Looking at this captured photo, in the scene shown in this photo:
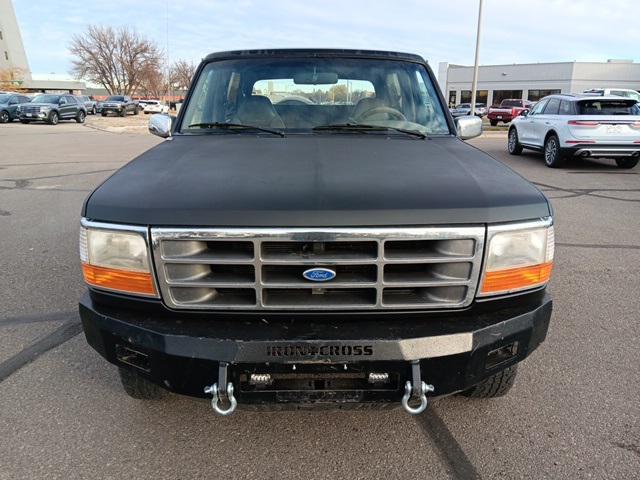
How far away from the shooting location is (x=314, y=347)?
6.24 feet

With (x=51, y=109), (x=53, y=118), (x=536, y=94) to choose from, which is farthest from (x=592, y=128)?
(x=536, y=94)

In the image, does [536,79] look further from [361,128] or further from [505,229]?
[505,229]

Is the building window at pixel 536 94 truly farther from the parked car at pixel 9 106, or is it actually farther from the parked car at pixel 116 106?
the parked car at pixel 9 106

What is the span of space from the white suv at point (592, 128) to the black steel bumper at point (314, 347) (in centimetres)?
1010

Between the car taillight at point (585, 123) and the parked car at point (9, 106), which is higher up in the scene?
the car taillight at point (585, 123)

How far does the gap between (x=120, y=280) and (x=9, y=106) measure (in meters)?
32.1

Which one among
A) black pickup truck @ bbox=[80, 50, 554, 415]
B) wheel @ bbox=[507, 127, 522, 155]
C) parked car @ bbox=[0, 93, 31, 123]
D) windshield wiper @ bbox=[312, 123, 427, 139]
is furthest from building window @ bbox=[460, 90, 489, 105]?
black pickup truck @ bbox=[80, 50, 554, 415]

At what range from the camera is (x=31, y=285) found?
4.27 metres

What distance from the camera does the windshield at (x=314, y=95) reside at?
3307 millimetres

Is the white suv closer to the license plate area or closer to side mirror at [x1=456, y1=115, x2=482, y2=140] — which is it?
side mirror at [x1=456, y1=115, x2=482, y2=140]

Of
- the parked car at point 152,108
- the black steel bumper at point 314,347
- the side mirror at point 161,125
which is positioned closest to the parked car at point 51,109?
the parked car at point 152,108

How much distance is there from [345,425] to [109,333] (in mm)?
1250

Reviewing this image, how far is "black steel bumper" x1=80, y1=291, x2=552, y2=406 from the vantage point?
6.27 ft

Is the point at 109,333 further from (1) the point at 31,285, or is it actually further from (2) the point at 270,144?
(1) the point at 31,285
